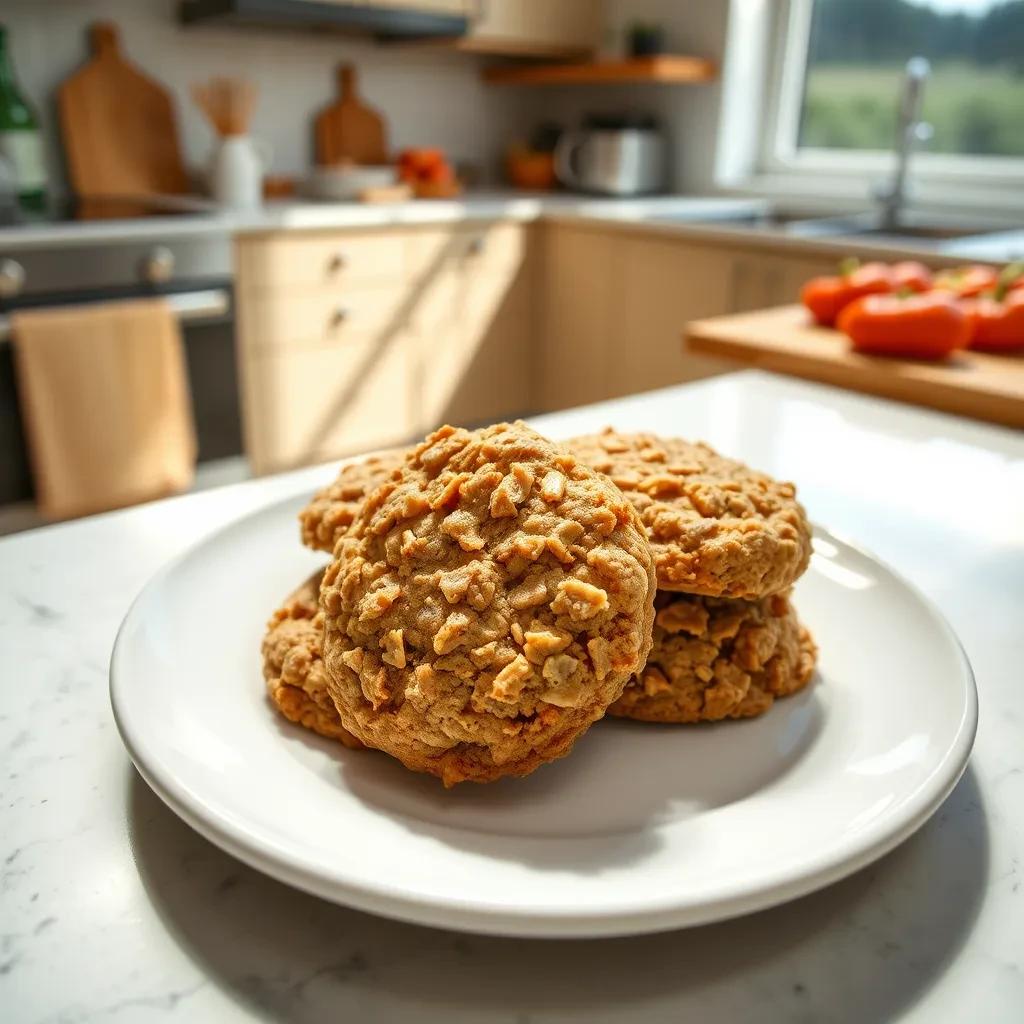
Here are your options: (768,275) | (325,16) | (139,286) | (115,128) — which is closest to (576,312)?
(768,275)

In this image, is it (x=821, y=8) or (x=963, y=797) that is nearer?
(x=963, y=797)

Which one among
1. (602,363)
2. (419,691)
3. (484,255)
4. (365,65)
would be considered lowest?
(602,363)

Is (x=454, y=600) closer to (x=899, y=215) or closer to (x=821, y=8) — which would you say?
(x=899, y=215)

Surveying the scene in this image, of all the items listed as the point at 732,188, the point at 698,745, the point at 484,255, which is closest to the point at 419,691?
the point at 698,745

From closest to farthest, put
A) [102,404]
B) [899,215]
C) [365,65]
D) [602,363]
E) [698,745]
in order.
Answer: [698,745]
[102,404]
[899,215]
[602,363]
[365,65]

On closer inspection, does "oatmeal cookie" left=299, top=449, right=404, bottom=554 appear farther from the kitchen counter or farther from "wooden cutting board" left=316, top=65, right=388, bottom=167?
"wooden cutting board" left=316, top=65, right=388, bottom=167

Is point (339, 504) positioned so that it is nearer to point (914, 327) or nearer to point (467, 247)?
point (914, 327)

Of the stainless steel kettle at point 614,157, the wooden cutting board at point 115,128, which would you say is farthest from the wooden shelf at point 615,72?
the wooden cutting board at point 115,128

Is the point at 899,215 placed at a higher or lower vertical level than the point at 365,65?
lower
